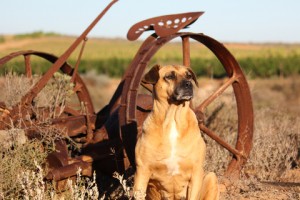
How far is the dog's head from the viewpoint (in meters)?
5.24

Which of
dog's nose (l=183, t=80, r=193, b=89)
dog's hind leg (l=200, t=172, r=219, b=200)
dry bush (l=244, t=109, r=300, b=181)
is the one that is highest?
dog's nose (l=183, t=80, r=193, b=89)

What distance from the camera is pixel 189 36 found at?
6707 mm

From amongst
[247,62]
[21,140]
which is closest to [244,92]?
[21,140]

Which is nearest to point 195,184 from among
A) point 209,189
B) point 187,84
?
point 209,189

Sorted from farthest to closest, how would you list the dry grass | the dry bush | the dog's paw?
the dry bush → the dry grass → the dog's paw

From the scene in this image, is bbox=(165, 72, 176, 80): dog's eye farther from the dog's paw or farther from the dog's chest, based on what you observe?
the dog's paw

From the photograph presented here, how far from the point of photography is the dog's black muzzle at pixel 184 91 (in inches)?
206

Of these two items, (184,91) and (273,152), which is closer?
(184,91)

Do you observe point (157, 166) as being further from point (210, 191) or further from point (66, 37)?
point (66, 37)

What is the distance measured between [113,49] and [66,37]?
630 cm

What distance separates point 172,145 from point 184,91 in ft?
1.62

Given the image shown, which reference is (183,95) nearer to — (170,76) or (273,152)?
(170,76)

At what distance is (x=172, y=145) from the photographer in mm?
5203

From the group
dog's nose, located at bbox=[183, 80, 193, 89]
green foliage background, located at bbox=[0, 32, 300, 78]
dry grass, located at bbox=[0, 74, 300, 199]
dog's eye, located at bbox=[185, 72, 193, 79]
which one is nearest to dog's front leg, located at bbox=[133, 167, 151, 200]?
dry grass, located at bbox=[0, 74, 300, 199]
